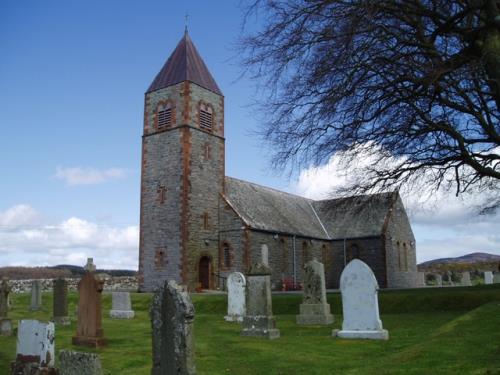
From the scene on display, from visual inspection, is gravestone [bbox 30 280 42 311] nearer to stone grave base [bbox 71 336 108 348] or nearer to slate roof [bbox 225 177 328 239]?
stone grave base [bbox 71 336 108 348]

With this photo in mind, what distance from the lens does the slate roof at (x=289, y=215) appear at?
3362cm

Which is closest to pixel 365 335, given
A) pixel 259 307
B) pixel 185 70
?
pixel 259 307

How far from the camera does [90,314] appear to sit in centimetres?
1244

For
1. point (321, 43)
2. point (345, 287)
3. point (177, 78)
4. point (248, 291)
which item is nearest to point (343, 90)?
point (321, 43)

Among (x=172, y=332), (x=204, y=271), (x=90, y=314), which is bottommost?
(x=90, y=314)

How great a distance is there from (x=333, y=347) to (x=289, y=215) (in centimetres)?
2780

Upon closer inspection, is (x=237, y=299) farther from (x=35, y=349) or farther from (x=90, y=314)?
(x=35, y=349)

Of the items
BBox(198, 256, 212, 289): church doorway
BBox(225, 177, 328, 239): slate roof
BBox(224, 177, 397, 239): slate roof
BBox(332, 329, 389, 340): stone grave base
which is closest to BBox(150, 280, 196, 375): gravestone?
BBox(332, 329, 389, 340): stone grave base

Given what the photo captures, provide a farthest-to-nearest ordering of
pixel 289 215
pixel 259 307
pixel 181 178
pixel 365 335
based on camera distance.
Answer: pixel 289 215, pixel 181 178, pixel 259 307, pixel 365 335

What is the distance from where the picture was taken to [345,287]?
12.9m

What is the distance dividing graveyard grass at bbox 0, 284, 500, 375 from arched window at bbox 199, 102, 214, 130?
55.9 feet

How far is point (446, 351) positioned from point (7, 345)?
10132mm

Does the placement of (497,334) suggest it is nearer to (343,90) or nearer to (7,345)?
(343,90)

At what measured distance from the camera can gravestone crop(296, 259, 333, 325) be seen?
15830 mm
